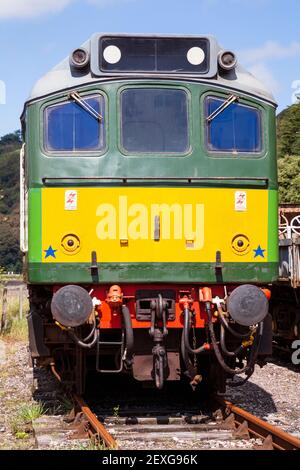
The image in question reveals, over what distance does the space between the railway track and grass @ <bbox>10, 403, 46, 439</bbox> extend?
1.47 ft

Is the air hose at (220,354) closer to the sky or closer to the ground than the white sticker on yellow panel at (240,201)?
closer to the ground

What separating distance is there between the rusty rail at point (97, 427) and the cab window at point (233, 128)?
9.15 feet

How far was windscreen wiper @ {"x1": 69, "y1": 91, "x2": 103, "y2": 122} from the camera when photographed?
25.2 feet

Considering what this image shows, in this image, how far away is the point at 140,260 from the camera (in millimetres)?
7531

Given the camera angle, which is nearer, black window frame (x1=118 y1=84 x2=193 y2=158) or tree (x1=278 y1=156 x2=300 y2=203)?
Result: black window frame (x1=118 y1=84 x2=193 y2=158)

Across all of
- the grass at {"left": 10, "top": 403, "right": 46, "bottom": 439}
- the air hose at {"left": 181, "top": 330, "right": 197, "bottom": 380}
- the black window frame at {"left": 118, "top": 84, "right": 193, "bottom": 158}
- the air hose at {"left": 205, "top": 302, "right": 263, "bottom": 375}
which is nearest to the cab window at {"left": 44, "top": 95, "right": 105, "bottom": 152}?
the black window frame at {"left": 118, "top": 84, "right": 193, "bottom": 158}

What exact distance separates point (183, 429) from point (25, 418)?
5.44ft

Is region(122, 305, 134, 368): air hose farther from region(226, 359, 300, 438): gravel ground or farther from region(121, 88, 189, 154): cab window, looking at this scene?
region(226, 359, 300, 438): gravel ground

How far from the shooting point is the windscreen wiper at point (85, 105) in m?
7.69

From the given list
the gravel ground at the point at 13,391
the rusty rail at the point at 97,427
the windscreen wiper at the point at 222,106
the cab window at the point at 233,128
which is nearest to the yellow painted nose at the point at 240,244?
the cab window at the point at 233,128

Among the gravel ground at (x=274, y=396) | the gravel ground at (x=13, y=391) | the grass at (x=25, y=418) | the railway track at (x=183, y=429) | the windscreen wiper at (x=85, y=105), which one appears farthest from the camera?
the gravel ground at (x=274, y=396)

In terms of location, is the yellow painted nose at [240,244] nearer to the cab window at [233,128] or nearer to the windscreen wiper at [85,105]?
the cab window at [233,128]

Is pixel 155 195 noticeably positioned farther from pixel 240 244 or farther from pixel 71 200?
pixel 240 244
